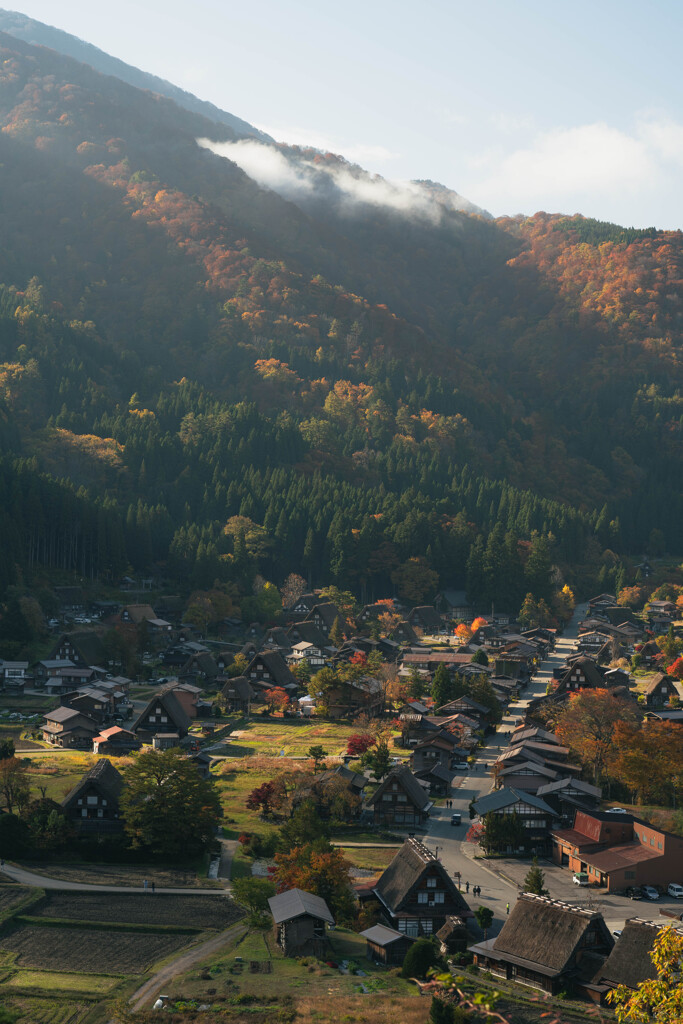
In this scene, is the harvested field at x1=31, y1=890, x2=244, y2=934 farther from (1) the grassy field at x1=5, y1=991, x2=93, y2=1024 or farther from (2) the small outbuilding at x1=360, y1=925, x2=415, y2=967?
(1) the grassy field at x1=5, y1=991, x2=93, y2=1024

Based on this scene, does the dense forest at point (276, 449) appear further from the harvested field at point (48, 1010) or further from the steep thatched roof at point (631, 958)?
the steep thatched roof at point (631, 958)

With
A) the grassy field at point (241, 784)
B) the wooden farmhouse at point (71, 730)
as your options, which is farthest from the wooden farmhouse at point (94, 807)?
the wooden farmhouse at point (71, 730)

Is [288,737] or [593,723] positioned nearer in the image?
[593,723]

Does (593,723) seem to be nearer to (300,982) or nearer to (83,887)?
(83,887)

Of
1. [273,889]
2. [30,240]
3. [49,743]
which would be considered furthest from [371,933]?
[30,240]

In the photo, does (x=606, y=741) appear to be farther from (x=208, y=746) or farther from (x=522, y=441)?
(x=522, y=441)

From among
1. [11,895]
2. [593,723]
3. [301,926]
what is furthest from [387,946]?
[593,723]

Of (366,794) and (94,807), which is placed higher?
(94,807)
